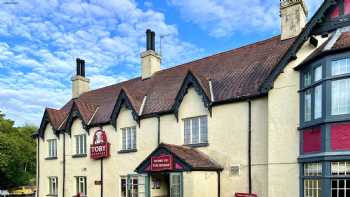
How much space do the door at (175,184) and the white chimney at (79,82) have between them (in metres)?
18.0

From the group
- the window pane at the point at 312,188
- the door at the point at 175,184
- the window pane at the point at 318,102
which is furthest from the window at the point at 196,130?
the window pane at the point at 318,102

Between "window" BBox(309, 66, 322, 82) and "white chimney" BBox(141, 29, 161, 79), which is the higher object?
"white chimney" BBox(141, 29, 161, 79)

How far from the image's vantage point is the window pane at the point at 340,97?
47.7ft

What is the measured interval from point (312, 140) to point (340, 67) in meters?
2.95

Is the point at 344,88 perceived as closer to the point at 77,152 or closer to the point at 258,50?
the point at 258,50

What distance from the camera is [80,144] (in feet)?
97.0

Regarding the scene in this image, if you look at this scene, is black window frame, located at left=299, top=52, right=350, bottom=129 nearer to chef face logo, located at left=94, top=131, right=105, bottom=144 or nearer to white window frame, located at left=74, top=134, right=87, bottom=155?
chef face logo, located at left=94, top=131, right=105, bottom=144

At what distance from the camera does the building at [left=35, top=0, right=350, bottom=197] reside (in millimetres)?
15055

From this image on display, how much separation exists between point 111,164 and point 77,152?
169 inches

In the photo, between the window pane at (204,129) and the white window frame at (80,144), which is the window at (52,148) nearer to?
the white window frame at (80,144)

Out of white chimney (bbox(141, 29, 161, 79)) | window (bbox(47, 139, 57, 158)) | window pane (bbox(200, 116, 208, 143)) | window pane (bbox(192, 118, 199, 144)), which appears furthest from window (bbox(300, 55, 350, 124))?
window (bbox(47, 139, 57, 158))

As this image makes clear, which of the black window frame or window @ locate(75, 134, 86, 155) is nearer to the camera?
the black window frame

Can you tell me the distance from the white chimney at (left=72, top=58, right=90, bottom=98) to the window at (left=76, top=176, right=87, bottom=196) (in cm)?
858

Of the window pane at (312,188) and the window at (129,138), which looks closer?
the window pane at (312,188)
